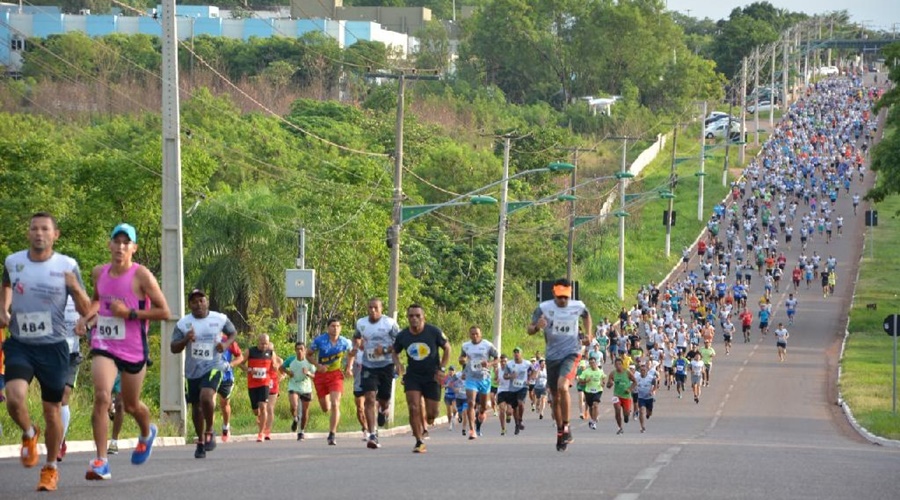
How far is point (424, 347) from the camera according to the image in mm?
19781

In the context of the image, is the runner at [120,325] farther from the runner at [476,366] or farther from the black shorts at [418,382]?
the runner at [476,366]

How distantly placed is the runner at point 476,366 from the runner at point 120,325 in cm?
1225

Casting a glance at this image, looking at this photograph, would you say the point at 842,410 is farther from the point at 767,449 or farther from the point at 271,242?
the point at 767,449

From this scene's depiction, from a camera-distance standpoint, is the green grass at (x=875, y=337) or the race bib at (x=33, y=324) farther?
the green grass at (x=875, y=337)

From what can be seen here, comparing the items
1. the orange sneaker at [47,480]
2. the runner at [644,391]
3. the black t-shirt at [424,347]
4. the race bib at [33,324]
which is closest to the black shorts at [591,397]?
the runner at [644,391]

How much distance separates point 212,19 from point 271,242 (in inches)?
3622

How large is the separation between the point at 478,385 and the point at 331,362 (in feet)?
17.1

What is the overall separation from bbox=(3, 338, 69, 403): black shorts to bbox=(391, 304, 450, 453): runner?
684cm

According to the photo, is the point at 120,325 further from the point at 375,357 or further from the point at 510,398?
the point at 510,398

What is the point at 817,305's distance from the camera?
73.5 m

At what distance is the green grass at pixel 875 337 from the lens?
41250 mm

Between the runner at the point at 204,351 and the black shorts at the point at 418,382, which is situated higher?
the runner at the point at 204,351

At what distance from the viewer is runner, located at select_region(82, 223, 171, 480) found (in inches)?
535

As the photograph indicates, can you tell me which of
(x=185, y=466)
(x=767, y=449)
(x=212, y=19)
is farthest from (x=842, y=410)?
(x=212, y=19)
